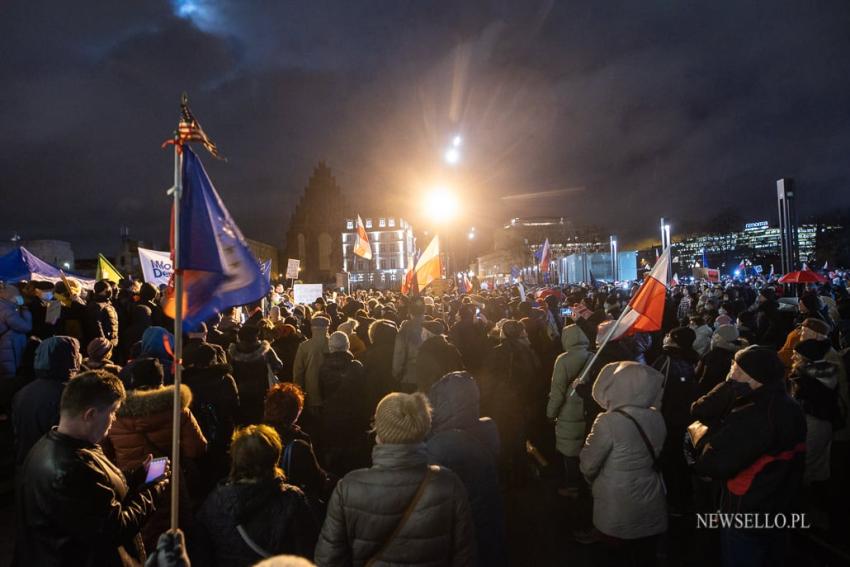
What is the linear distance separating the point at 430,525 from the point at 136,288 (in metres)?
9.69

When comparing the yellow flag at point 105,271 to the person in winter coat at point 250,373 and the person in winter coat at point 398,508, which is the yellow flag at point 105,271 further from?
the person in winter coat at point 398,508

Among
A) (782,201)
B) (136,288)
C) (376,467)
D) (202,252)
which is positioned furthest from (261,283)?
(782,201)

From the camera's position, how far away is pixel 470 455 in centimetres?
343

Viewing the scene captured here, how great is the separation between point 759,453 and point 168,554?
139 inches

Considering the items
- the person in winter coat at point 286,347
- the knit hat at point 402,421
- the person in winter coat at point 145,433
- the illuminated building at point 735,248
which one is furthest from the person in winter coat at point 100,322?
the illuminated building at point 735,248

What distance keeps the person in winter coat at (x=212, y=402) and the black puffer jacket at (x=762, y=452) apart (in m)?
4.22

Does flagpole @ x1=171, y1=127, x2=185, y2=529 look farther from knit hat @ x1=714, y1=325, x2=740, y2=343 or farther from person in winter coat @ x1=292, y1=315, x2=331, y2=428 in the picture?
knit hat @ x1=714, y1=325, x2=740, y2=343

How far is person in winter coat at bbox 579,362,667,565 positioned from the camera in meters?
3.73

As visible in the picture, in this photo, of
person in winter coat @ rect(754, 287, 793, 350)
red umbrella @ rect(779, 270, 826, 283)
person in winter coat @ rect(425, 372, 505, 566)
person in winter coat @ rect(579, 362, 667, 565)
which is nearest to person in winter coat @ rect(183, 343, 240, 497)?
person in winter coat @ rect(425, 372, 505, 566)

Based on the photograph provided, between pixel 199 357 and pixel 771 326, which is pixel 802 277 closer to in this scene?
pixel 771 326

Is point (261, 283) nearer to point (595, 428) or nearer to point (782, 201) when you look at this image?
point (595, 428)

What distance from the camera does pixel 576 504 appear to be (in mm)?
5871

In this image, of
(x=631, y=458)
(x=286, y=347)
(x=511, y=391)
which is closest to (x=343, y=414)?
(x=511, y=391)

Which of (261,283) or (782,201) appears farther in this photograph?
(782,201)
